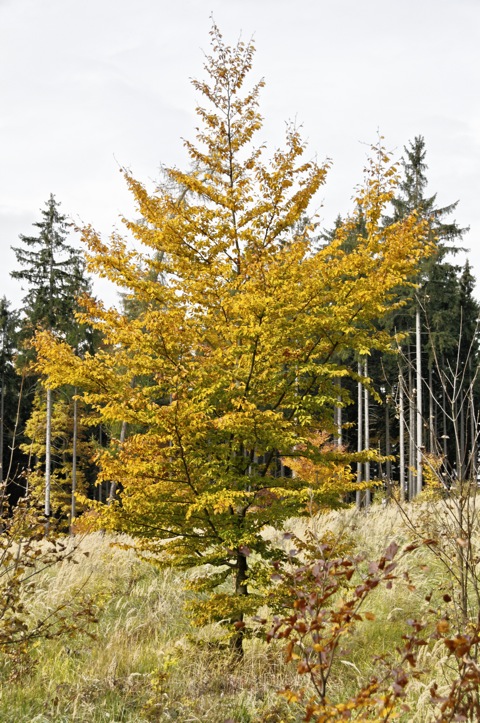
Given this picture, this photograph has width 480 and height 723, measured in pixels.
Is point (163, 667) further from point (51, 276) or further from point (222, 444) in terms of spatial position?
point (51, 276)

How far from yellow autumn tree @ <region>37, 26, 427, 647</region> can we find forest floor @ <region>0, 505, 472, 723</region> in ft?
1.89

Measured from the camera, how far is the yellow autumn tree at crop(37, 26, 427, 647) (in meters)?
5.69

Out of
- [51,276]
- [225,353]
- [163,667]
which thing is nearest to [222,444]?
[225,353]

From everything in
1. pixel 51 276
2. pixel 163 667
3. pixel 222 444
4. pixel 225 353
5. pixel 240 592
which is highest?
pixel 51 276

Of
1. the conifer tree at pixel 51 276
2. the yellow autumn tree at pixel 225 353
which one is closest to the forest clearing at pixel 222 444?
the yellow autumn tree at pixel 225 353

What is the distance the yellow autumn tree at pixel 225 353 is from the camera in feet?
18.7

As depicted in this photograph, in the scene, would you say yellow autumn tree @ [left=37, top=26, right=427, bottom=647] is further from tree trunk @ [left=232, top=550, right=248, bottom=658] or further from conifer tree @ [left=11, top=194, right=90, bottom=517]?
conifer tree @ [left=11, top=194, right=90, bottom=517]

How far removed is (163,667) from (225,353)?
2.85 metres

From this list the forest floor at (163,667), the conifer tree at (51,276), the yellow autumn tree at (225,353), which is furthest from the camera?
the conifer tree at (51,276)

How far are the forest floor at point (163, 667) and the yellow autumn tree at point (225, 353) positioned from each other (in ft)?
1.89

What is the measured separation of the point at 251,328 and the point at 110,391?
62.2 inches

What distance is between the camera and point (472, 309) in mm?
34156

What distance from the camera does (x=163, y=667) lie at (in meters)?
5.45

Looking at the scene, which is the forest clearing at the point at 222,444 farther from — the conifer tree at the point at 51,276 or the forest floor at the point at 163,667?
the conifer tree at the point at 51,276
